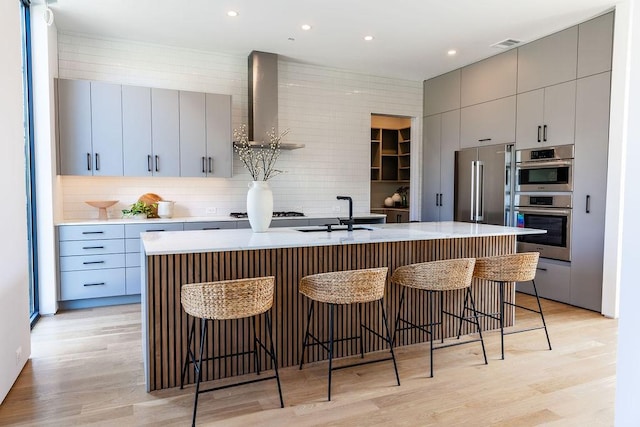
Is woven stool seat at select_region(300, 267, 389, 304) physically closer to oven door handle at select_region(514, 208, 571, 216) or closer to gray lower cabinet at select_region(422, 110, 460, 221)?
oven door handle at select_region(514, 208, 571, 216)

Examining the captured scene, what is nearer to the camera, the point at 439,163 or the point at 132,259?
the point at 132,259

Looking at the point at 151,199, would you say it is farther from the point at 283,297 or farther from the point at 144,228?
the point at 283,297

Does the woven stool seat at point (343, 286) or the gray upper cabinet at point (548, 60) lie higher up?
the gray upper cabinet at point (548, 60)

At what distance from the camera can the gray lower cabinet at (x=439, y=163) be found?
6008mm

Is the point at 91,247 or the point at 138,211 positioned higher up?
the point at 138,211

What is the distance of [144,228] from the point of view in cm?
453

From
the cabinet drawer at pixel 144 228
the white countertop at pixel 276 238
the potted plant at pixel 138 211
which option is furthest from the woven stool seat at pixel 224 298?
the potted plant at pixel 138 211

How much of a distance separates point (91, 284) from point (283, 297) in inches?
102

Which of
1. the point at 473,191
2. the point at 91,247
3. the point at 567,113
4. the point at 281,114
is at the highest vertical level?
the point at 281,114

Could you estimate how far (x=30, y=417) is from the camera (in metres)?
2.27

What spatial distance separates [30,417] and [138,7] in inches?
139

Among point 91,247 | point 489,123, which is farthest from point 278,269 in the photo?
point 489,123

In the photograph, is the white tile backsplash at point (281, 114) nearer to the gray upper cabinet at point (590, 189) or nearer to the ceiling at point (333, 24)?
the ceiling at point (333, 24)

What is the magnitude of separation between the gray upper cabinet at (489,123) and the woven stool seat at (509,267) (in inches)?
93.7
